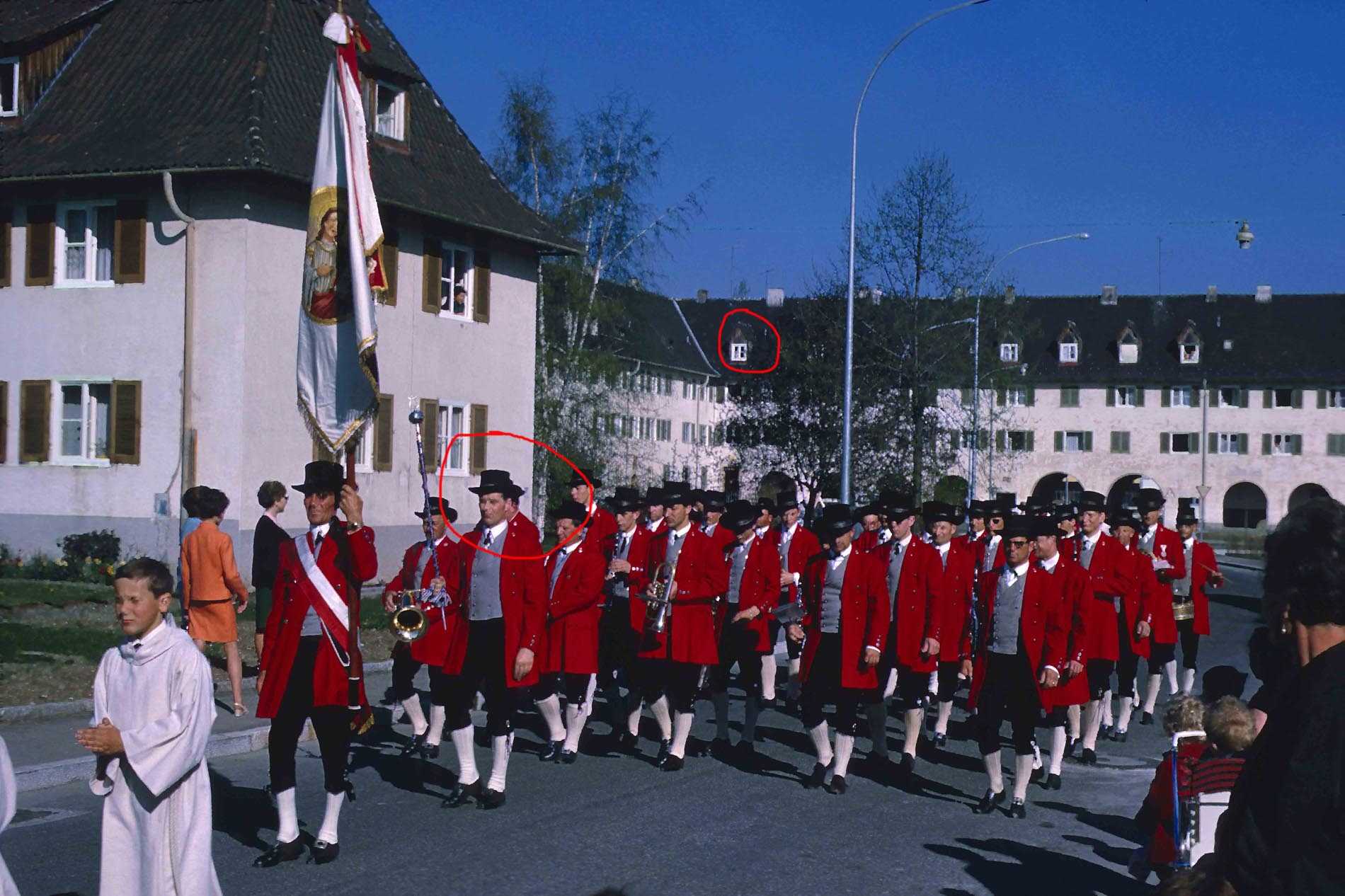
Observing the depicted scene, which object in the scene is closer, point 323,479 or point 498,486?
point 323,479

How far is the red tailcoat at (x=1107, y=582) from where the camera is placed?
12992 millimetres

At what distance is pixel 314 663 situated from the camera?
8.22 m

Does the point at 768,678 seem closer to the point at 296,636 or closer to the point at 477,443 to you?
the point at 296,636

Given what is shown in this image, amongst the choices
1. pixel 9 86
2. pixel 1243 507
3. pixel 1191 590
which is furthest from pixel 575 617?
pixel 1243 507

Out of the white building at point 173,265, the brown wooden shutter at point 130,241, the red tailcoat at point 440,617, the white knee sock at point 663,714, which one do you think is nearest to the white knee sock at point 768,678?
the white knee sock at point 663,714

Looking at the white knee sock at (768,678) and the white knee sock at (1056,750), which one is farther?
the white knee sock at (768,678)

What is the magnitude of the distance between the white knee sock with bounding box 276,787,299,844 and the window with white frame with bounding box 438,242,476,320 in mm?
23720

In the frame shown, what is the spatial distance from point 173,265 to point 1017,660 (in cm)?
1994

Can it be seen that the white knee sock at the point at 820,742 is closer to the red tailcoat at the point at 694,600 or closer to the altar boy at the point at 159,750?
the red tailcoat at the point at 694,600

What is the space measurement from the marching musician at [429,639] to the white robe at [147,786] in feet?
11.9

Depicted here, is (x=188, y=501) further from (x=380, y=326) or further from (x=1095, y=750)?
(x=380, y=326)

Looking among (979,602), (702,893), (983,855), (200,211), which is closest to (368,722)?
(702,893)

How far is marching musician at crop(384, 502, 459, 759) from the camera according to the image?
993cm

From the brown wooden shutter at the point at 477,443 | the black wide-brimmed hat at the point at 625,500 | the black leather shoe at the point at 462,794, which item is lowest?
the black leather shoe at the point at 462,794
